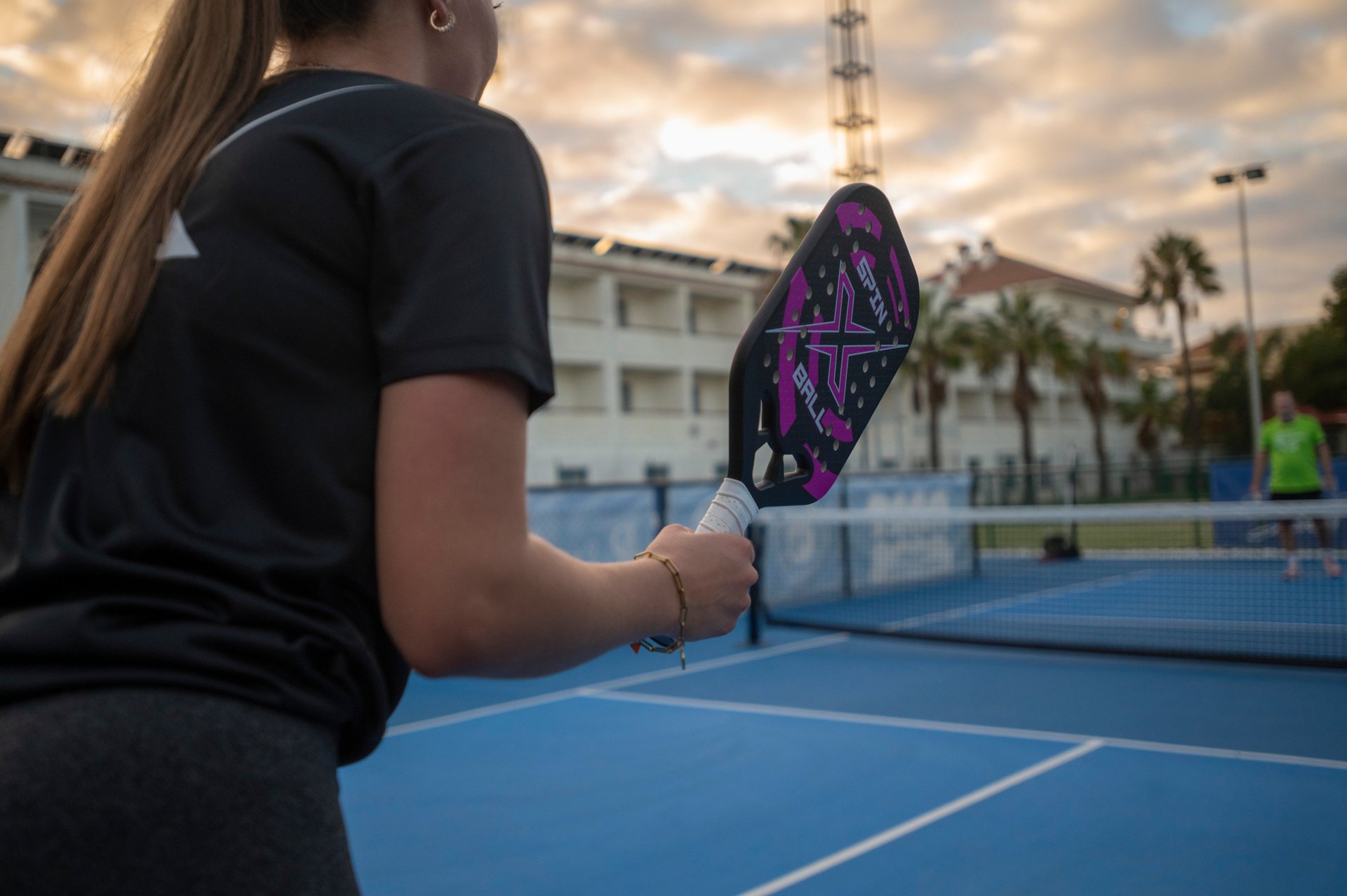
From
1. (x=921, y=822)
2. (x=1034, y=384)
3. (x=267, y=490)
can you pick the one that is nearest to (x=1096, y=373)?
(x=1034, y=384)

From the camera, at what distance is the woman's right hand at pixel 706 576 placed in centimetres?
113

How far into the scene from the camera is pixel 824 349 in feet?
5.06

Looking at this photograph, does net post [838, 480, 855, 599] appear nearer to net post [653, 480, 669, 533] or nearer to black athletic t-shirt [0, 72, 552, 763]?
net post [653, 480, 669, 533]

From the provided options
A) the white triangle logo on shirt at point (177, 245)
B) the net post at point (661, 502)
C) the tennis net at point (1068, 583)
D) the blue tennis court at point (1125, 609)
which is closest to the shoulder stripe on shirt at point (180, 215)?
the white triangle logo on shirt at point (177, 245)

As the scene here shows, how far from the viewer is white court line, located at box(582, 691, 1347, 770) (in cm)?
568

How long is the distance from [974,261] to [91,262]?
6787 centimetres

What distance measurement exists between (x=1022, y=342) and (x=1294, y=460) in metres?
36.2

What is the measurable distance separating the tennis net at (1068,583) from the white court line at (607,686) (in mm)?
264

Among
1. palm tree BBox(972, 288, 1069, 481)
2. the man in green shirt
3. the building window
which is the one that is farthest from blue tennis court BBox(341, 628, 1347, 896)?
palm tree BBox(972, 288, 1069, 481)

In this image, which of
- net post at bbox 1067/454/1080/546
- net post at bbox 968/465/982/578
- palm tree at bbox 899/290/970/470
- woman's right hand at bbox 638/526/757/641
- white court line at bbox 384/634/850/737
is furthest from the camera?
palm tree at bbox 899/290/970/470

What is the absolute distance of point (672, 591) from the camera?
111 cm

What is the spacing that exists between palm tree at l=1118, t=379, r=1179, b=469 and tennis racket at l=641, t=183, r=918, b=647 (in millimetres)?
63082

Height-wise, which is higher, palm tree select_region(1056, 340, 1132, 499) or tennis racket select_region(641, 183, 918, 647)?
palm tree select_region(1056, 340, 1132, 499)

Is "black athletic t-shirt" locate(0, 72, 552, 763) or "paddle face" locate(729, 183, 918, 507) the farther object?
"paddle face" locate(729, 183, 918, 507)
